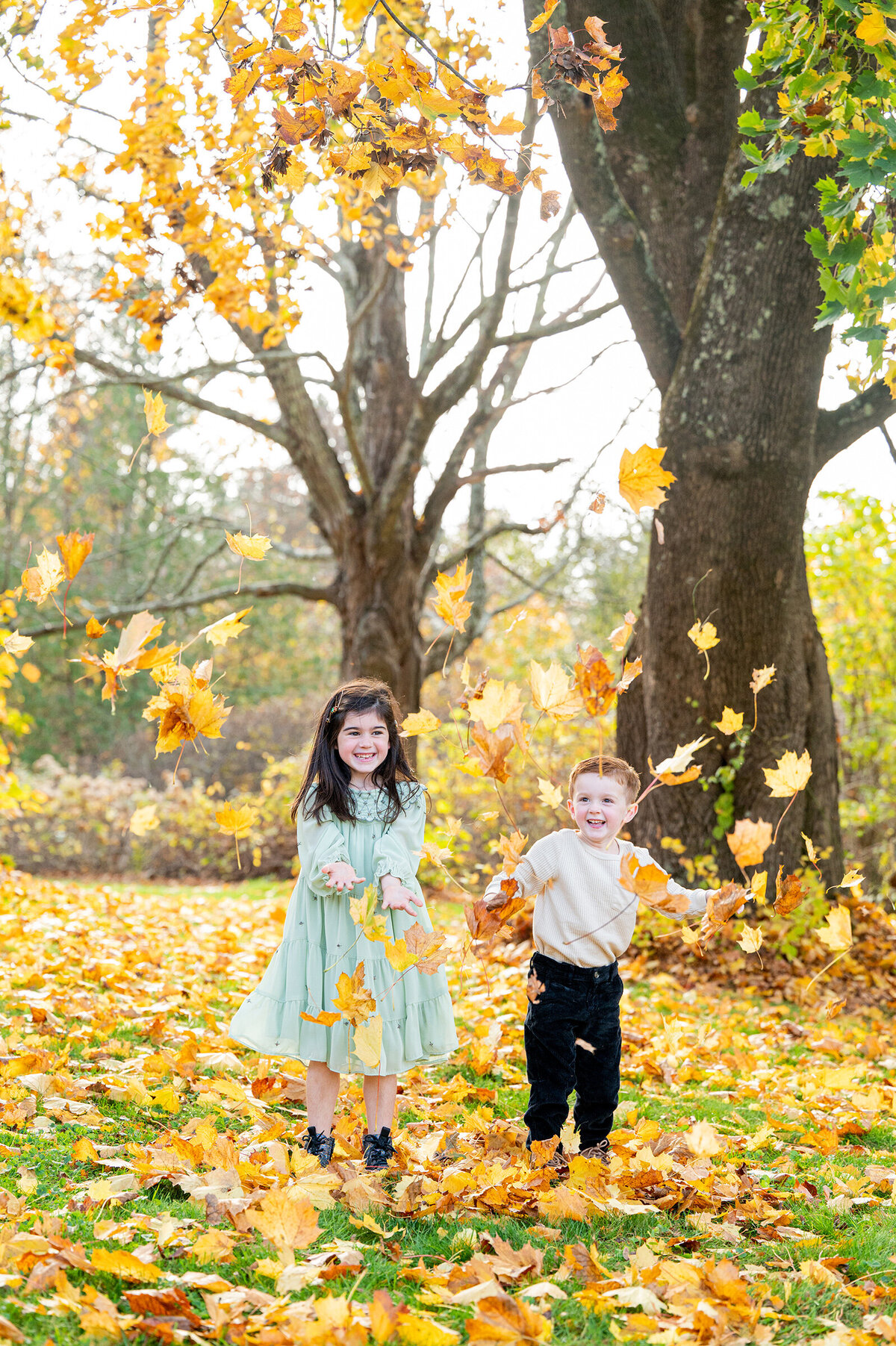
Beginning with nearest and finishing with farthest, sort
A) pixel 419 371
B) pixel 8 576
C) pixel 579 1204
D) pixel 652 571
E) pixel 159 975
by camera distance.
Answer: pixel 579 1204 → pixel 159 975 → pixel 652 571 → pixel 419 371 → pixel 8 576

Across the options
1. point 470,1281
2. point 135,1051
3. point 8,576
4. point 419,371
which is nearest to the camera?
point 470,1281

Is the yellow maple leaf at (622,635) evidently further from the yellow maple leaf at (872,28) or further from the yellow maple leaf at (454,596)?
the yellow maple leaf at (872,28)

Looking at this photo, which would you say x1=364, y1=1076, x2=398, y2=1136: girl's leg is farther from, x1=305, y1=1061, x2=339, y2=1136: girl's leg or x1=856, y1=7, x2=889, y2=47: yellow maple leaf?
x1=856, y1=7, x2=889, y2=47: yellow maple leaf

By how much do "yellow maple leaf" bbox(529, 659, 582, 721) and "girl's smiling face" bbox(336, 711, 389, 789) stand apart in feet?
1.87

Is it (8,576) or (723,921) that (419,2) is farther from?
(8,576)

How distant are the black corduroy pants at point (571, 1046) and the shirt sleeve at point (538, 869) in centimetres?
20

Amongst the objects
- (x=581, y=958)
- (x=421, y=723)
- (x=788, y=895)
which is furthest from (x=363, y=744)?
(x=788, y=895)

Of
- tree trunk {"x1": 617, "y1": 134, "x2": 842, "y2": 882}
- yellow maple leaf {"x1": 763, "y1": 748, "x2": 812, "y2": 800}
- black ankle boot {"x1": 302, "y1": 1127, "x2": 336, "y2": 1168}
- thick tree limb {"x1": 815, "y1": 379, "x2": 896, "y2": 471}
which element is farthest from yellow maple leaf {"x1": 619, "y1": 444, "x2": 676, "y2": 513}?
thick tree limb {"x1": 815, "y1": 379, "x2": 896, "y2": 471}

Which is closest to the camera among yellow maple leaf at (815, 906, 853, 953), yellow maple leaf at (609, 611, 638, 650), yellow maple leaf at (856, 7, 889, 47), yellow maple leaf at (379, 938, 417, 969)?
yellow maple leaf at (379, 938, 417, 969)

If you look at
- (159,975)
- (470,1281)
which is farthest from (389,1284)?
(159,975)

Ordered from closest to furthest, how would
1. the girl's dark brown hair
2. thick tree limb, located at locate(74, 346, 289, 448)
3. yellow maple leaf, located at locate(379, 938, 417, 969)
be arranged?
yellow maple leaf, located at locate(379, 938, 417, 969) < the girl's dark brown hair < thick tree limb, located at locate(74, 346, 289, 448)

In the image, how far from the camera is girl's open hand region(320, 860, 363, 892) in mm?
2779

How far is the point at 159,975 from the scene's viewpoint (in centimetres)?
517

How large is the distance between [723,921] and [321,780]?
1152 mm
